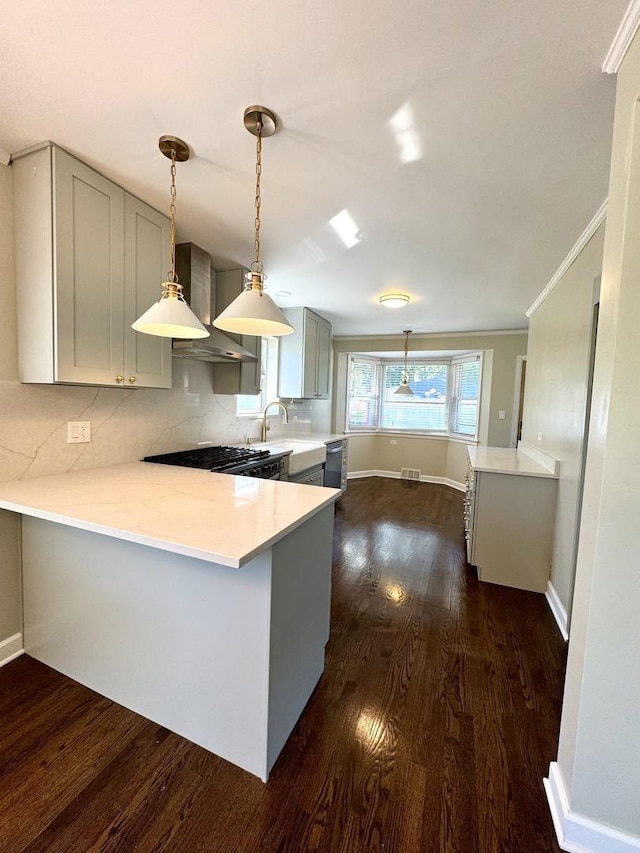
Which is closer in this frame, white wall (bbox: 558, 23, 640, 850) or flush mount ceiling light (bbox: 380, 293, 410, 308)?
white wall (bbox: 558, 23, 640, 850)

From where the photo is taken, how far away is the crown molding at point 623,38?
0.95 m

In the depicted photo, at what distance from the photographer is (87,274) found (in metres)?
1.70

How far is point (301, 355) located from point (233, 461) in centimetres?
208

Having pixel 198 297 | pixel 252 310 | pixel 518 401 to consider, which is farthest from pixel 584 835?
pixel 518 401

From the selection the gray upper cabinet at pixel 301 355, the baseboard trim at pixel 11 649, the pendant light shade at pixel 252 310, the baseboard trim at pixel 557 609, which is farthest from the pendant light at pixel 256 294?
the gray upper cabinet at pixel 301 355

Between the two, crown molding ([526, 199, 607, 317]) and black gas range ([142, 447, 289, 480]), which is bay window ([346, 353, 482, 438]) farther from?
black gas range ([142, 447, 289, 480])

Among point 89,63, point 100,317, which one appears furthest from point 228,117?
point 100,317

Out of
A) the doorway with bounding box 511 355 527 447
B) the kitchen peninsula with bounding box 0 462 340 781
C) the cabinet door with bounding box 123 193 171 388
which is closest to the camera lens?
the kitchen peninsula with bounding box 0 462 340 781

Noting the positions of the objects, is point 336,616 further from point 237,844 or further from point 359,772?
point 237,844

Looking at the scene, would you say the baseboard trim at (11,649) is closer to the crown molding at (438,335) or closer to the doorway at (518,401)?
the crown molding at (438,335)

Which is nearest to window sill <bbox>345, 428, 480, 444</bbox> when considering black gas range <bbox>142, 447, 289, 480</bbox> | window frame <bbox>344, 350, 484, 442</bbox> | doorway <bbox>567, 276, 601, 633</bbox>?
window frame <bbox>344, 350, 484, 442</bbox>

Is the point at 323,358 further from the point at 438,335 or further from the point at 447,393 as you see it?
the point at 447,393

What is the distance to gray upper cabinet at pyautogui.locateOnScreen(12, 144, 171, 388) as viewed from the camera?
62.1 inches

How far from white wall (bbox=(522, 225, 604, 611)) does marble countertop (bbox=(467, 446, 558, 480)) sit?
0.13m
